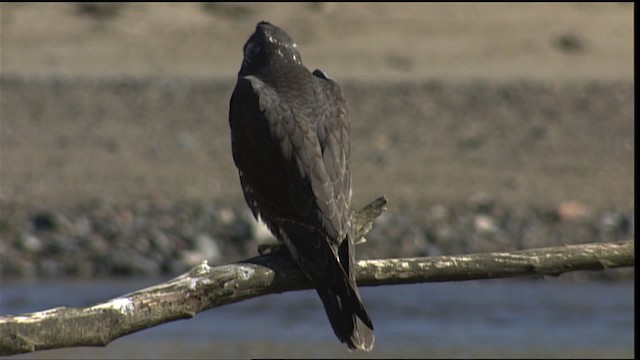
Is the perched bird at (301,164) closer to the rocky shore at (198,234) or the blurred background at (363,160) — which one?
the blurred background at (363,160)

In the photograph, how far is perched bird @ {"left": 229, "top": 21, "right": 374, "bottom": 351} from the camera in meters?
4.88

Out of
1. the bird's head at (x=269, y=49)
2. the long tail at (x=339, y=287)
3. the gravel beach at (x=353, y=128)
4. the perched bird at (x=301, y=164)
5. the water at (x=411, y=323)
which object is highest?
the bird's head at (x=269, y=49)

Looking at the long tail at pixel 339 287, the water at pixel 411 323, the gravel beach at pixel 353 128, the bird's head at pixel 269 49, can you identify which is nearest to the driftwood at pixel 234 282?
the long tail at pixel 339 287

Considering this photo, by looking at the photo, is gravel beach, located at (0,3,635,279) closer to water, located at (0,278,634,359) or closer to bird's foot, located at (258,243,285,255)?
water, located at (0,278,634,359)

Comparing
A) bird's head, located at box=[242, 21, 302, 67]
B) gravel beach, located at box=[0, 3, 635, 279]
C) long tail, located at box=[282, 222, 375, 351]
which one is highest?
bird's head, located at box=[242, 21, 302, 67]

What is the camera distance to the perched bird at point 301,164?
192 inches

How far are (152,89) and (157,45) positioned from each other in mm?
2026

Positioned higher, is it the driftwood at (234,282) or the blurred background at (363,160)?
the driftwood at (234,282)

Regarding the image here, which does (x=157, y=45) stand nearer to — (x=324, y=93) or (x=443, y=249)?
(x=443, y=249)

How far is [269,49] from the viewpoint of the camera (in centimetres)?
567

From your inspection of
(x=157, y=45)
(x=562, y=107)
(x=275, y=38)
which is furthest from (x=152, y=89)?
(x=275, y=38)

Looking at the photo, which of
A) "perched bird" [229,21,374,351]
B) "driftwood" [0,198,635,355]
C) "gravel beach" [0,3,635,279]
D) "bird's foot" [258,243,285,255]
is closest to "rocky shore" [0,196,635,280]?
"gravel beach" [0,3,635,279]

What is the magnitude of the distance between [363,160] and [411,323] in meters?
4.07

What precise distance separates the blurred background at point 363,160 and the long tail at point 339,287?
3.72 meters
